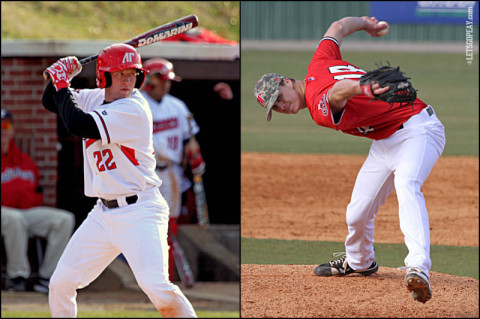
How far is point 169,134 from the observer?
7.04 metres

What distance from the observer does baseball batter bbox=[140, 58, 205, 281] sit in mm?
6877

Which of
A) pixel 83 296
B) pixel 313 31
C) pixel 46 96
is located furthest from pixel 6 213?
pixel 313 31

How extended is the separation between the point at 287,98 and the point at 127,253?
3.41 feet

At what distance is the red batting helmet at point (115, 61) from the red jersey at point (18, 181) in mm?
3347

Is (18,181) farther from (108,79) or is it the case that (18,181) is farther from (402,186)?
(402,186)

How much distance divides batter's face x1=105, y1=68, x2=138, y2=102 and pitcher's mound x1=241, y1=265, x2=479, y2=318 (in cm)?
105

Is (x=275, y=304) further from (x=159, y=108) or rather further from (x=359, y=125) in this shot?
(x=159, y=108)

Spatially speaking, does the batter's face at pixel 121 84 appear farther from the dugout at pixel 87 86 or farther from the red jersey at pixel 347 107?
the dugout at pixel 87 86

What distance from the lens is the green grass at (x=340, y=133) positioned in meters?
9.75

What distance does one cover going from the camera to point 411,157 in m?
3.37

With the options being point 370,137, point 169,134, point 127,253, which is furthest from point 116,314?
point 370,137

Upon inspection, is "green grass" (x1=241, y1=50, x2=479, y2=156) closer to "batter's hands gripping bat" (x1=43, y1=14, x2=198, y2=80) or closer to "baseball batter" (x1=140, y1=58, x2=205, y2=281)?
"baseball batter" (x1=140, y1=58, x2=205, y2=281)

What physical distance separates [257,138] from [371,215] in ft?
24.0

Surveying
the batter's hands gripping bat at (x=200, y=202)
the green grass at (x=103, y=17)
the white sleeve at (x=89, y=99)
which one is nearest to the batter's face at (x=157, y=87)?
the batter's hands gripping bat at (x=200, y=202)
